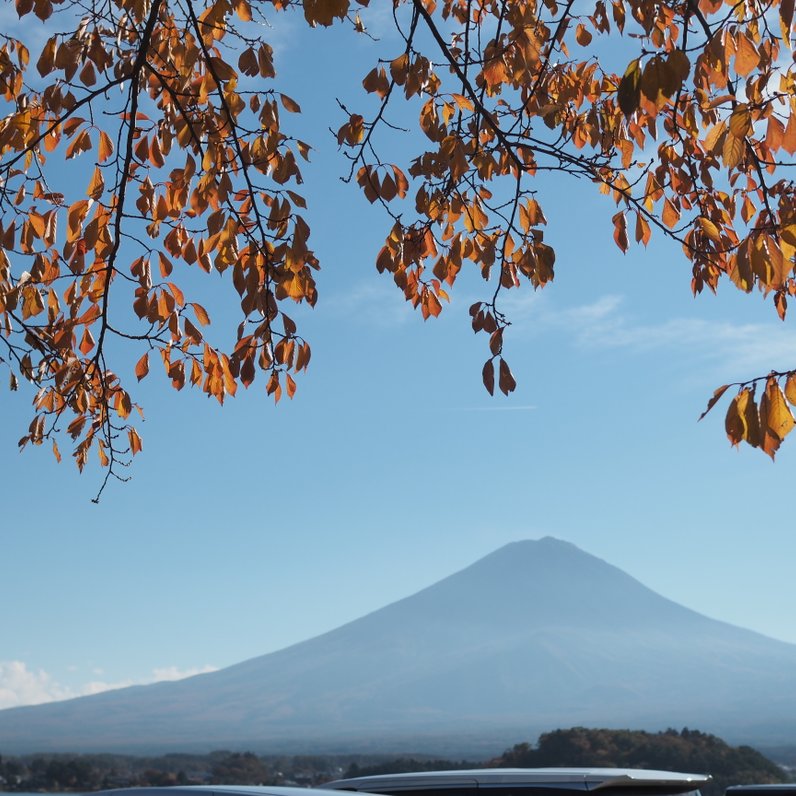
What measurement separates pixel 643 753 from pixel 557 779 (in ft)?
21.2

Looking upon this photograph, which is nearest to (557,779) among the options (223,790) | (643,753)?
(223,790)

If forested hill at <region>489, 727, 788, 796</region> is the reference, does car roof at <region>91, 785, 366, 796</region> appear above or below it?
above

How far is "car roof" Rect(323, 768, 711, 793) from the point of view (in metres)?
5.52

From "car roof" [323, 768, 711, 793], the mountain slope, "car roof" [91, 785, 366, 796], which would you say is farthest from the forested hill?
the mountain slope

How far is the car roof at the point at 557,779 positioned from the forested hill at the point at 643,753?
4310 mm

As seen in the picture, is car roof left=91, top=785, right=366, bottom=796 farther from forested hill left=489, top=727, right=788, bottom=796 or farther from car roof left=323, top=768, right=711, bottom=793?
forested hill left=489, top=727, right=788, bottom=796

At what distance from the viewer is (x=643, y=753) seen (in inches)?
453

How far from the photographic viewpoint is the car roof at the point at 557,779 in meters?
5.52

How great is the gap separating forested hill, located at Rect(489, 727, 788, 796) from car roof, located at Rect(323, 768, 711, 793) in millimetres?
4310

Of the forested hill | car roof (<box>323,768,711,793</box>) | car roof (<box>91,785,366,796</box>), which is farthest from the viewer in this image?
the forested hill

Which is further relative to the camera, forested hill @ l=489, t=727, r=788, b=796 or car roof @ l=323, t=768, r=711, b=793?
forested hill @ l=489, t=727, r=788, b=796

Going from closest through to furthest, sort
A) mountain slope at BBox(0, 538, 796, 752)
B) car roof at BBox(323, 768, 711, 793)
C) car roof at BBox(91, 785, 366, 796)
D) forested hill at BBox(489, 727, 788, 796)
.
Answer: car roof at BBox(91, 785, 366, 796) → car roof at BBox(323, 768, 711, 793) → forested hill at BBox(489, 727, 788, 796) → mountain slope at BBox(0, 538, 796, 752)

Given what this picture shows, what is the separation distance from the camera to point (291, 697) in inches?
7357

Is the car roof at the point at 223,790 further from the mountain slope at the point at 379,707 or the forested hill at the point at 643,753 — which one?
the mountain slope at the point at 379,707
